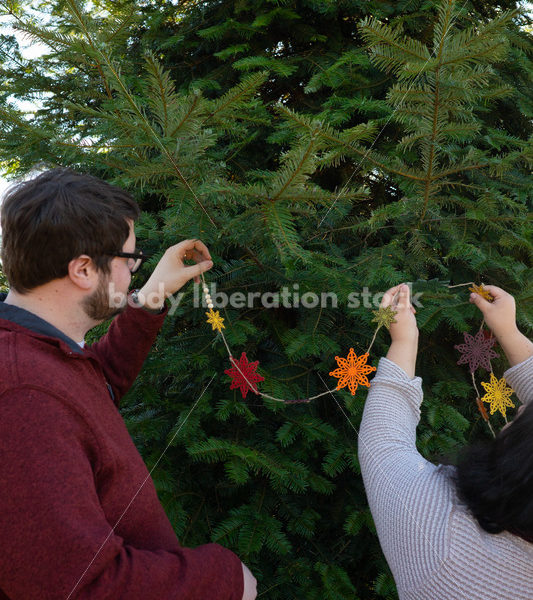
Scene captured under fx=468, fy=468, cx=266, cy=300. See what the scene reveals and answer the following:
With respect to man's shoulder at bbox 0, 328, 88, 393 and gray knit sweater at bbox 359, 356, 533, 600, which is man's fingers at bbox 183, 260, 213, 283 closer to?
man's shoulder at bbox 0, 328, 88, 393

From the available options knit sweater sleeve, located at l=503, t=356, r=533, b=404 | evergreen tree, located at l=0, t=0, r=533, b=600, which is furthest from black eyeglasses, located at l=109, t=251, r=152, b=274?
knit sweater sleeve, located at l=503, t=356, r=533, b=404

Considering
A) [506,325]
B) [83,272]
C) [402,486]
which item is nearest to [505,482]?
[402,486]

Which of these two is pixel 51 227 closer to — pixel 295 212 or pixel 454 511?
pixel 295 212

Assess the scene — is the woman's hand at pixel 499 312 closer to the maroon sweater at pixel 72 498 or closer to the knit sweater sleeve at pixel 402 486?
the knit sweater sleeve at pixel 402 486

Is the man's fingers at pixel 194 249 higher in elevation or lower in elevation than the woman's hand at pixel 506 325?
higher

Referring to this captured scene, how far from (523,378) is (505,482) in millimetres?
738

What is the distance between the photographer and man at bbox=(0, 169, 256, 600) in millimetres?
927

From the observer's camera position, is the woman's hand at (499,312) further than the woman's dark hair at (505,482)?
Yes

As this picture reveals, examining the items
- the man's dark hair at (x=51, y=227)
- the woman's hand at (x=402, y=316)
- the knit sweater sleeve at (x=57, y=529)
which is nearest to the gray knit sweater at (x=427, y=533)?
the woman's hand at (x=402, y=316)

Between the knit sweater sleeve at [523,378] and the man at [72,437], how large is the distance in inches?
43.6

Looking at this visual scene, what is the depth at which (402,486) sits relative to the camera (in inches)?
45.6

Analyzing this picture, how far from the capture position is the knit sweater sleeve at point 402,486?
108cm

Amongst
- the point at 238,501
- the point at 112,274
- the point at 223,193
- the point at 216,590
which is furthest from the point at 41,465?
the point at 238,501

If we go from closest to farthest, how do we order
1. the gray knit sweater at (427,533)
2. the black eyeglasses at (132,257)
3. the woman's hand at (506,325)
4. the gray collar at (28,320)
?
the gray knit sweater at (427,533) → the gray collar at (28,320) → the black eyeglasses at (132,257) → the woman's hand at (506,325)
